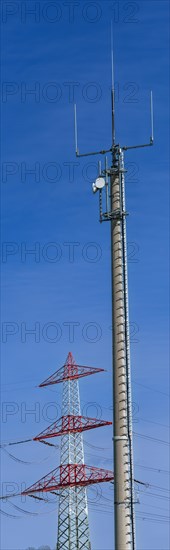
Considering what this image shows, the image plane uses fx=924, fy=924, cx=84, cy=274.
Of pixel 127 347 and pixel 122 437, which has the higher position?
pixel 127 347

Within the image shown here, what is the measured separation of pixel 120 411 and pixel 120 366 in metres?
1.57

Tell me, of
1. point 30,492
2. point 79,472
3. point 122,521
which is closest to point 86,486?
point 79,472

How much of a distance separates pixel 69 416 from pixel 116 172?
69.1m

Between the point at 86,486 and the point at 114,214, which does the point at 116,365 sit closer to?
the point at 114,214

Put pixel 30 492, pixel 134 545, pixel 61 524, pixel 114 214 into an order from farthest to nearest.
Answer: pixel 30 492 → pixel 61 524 → pixel 114 214 → pixel 134 545

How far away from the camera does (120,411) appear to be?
31.5 meters

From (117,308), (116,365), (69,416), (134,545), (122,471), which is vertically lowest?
(134,545)

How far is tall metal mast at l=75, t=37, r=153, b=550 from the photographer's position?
3122 cm

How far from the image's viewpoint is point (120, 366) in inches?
1260

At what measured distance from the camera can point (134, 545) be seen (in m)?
31.0

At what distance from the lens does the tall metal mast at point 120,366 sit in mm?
31219

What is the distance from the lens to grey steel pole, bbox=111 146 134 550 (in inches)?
1228

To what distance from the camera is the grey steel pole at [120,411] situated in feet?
102

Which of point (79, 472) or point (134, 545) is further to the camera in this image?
point (79, 472)
